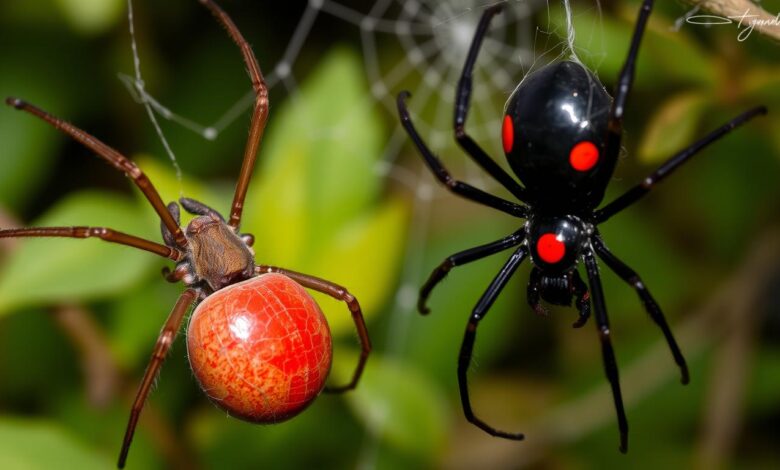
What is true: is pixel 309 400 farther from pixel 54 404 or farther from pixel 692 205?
pixel 692 205

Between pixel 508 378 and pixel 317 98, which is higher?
pixel 317 98

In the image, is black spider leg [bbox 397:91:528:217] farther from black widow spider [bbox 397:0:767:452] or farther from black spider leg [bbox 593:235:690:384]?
black spider leg [bbox 593:235:690:384]

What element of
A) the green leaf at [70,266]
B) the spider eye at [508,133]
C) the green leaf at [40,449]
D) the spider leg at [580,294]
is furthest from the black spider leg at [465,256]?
the green leaf at [40,449]

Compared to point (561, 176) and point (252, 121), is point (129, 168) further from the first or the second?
point (561, 176)

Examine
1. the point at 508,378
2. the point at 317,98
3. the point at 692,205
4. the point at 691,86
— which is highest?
the point at 317,98

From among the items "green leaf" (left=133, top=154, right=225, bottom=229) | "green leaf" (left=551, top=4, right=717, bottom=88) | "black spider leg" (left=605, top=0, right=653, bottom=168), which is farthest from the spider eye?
"green leaf" (left=133, top=154, right=225, bottom=229)

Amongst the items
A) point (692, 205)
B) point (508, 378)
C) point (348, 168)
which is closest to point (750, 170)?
point (692, 205)
